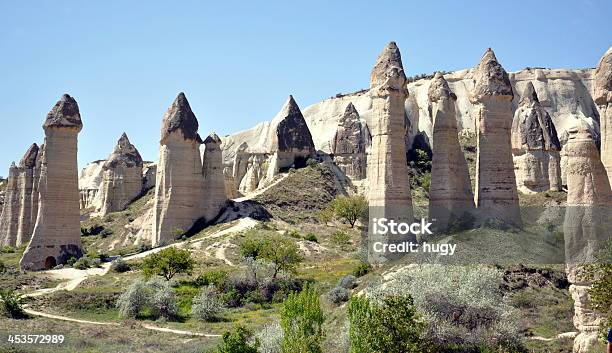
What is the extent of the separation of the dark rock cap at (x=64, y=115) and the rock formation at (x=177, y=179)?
688cm

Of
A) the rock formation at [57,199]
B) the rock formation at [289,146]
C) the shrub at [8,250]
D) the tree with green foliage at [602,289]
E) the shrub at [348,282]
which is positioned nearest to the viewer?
the tree with green foliage at [602,289]

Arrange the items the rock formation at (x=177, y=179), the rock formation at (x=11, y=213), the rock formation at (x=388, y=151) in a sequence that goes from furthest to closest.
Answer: the rock formation at (x=11, y=213) < the rock formation at (x=177, y=179) < the rock formation at (x=388, y=151)

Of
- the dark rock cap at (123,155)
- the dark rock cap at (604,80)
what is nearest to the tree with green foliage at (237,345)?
the dark rock cap at (604,80)

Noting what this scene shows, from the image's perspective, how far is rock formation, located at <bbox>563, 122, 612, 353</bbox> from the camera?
18.0 meters

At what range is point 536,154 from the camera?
5441 centimetres

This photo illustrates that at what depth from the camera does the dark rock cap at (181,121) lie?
51.6 m

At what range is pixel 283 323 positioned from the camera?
2053 cm

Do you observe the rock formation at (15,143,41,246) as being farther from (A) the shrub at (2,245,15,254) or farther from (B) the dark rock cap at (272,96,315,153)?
→ (B) the dark rock cap at (272,96,315,153)

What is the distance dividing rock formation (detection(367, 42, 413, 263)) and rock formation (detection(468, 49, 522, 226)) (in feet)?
12.6

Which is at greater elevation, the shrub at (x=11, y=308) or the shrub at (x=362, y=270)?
the shrub at (x=362, y=270)

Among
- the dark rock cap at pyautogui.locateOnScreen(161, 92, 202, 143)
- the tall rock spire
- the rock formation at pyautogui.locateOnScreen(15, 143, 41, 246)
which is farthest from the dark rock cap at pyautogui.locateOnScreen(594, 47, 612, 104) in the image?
the tall rock spire

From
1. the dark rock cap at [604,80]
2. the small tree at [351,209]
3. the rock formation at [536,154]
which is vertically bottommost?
the small tree at [351,209]

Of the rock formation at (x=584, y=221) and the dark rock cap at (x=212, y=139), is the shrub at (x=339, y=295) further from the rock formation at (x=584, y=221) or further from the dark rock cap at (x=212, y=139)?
the dark rock cap at (x=212, y=139)

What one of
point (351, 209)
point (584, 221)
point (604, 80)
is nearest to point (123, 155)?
point (351, 209)
